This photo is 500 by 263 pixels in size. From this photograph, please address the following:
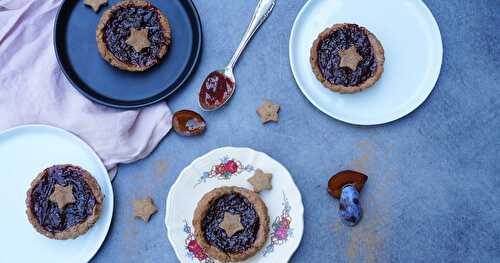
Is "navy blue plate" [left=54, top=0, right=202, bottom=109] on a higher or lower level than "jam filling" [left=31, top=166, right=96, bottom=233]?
higher

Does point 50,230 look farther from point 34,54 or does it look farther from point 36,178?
point 34,54

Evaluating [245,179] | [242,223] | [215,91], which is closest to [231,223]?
[242,223]

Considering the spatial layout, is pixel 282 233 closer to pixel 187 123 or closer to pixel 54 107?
pixel 187 123

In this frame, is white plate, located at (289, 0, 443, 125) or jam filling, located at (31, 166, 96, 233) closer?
jam filling, located at (31, 166, 96, 233)

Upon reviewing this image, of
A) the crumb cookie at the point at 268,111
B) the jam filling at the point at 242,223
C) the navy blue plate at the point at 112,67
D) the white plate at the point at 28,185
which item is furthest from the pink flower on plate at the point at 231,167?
Result: the white plate at the point at 28,185

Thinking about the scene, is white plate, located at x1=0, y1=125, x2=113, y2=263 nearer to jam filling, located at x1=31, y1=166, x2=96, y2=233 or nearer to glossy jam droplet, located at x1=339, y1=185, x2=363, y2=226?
jam filling, located at x1=31, y1=166, x2=96, y2=233

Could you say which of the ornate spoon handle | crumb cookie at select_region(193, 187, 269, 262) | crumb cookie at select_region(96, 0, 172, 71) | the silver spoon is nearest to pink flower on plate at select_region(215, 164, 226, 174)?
crumb cookie at select_region(193, 187, 269, 262)
